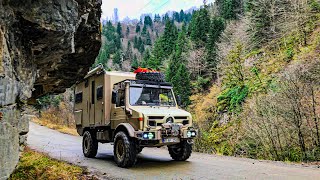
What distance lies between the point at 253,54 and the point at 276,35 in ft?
11.8

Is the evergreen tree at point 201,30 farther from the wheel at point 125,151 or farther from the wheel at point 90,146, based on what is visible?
the wheel at point 125,151

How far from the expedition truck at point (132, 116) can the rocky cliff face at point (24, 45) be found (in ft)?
13.1

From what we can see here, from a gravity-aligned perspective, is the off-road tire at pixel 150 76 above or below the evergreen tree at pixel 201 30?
below

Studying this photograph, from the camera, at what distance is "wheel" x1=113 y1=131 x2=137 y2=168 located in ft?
29.2

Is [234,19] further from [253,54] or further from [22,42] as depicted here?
[22,42]

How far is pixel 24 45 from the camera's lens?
14.8 ft

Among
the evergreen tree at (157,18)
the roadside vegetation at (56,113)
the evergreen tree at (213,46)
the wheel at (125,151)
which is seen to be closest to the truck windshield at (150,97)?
the wheel at (125,151)

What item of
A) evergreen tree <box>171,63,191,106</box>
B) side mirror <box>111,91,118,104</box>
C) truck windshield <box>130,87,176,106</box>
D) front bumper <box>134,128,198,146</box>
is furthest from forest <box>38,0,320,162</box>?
side mirror <box>111,91,118,104</box>

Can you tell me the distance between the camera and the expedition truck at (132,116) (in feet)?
29.6

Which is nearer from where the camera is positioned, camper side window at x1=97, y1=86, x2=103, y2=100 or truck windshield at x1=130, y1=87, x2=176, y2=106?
truck windshield at x1=130, y1=87, x2=176, y2=106

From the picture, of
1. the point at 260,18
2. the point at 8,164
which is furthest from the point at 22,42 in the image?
the point at 260,18

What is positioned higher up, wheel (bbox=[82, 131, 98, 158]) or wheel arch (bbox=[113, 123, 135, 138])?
wheel arch (bbox=[113, 123, 135, 138])

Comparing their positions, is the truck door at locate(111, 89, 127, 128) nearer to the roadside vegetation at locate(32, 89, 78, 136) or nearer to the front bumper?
the front bumper

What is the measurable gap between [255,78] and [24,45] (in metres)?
29.5
